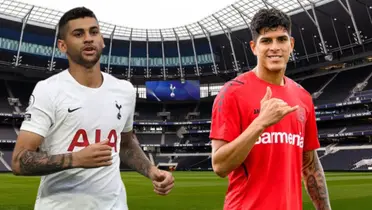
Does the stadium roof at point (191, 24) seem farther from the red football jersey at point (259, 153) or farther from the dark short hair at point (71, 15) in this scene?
the red football jersey at point (259, 153)

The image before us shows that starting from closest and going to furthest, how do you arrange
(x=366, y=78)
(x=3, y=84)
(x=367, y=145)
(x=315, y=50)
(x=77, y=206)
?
(x=77, y=206)
(x=367, y=145)
(x=366, y=78)
(x=315, y=50)
(x=3, y=84)

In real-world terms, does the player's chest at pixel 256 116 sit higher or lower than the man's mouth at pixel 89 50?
lower

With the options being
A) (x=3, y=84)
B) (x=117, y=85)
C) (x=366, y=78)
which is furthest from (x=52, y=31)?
(x=117, y=85)

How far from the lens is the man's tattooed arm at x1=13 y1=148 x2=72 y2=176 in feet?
11.0

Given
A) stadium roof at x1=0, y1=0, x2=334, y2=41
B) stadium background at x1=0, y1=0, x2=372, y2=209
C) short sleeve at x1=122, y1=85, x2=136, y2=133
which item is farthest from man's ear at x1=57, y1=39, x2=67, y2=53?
stadium roof at x1=0, y1=0, x2=334, y2=41

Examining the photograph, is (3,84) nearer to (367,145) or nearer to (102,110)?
(367,145)

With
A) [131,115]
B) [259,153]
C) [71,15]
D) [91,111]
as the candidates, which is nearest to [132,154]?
[131,115]

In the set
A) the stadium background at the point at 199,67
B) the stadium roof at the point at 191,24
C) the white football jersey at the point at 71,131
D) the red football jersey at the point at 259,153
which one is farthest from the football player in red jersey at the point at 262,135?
the stadium roof at the point at 191,24

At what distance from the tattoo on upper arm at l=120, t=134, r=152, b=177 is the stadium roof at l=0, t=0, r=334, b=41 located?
172 ft

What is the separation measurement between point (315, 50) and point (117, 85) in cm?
6274

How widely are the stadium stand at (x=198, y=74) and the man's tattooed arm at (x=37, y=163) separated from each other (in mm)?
47137

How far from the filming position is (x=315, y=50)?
63.1 metres

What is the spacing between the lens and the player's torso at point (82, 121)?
3.66m

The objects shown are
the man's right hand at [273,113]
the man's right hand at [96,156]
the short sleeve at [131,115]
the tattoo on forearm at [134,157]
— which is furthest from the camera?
the tattoo on forearm at [134,157]
